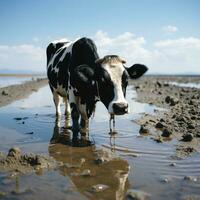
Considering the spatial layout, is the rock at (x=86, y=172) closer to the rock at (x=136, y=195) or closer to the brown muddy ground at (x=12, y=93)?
the rock at (x=136, y=195)

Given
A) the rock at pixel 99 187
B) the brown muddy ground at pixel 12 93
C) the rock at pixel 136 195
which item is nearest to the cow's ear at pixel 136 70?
the rock at pixel 99 187

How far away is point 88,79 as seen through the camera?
23.4ft

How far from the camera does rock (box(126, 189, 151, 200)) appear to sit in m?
4.12

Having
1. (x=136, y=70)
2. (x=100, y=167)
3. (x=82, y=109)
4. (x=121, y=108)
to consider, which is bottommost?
(x=100, y=167)

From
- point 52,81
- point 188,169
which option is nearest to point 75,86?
point 52,81

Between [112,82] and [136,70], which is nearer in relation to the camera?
[112,82]

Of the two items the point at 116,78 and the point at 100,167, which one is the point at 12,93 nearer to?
the point at 116,78

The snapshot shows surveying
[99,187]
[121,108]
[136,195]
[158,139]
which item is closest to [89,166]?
[99,187]

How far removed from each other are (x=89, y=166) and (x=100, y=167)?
0.64 ft

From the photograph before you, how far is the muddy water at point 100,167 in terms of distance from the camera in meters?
4.38

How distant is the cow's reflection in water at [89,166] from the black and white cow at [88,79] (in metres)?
0.79

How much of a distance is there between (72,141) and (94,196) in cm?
340

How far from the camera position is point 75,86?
26.5 feet

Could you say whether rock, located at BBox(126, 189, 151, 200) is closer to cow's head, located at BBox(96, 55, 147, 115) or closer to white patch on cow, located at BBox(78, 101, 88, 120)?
cow's head, located at BBox(96, 55, 147, 115)
